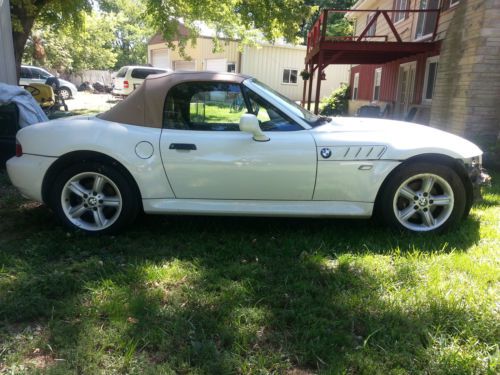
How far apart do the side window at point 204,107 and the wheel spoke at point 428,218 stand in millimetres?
1860

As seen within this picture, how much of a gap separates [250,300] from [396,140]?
1.92 meters

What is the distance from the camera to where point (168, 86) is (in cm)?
383

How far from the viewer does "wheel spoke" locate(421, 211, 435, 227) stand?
3811 millimetres

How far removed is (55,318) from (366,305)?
6.39 ft

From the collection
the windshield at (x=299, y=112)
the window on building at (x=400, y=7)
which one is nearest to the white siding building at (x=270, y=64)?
the window on building at (x=400, y=7)

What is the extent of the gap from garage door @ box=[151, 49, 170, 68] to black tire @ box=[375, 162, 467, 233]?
105ft

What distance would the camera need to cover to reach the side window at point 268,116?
12.3ft

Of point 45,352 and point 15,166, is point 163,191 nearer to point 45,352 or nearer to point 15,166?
point 15,166

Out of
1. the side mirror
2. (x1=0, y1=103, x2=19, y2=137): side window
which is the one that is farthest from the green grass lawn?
(x1=0, y1=103, x2=19, y2=137): side window

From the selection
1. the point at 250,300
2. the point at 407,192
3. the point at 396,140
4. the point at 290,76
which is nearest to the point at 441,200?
the point at 407,192

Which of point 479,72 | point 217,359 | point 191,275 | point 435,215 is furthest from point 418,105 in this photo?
point 217,359

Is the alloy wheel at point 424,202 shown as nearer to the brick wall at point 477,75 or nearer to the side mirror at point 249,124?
the side mirror at point 249,124

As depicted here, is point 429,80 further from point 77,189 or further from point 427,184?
point 77,189

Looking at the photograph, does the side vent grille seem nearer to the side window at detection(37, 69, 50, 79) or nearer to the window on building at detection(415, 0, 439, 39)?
the window on building at detection(415, 0, 439, 39)
